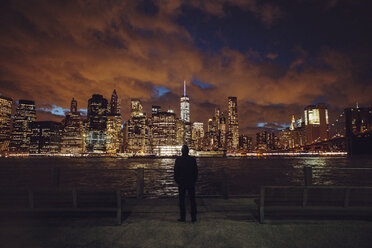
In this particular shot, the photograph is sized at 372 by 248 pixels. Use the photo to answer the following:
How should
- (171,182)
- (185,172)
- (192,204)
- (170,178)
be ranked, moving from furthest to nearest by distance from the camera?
(170,178) → (171,182) → (185,172) → (192,204)

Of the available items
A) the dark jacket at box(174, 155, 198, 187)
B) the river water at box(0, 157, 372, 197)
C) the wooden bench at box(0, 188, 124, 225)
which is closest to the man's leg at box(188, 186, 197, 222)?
the dark jacket at box(174, 155, 198, 187)

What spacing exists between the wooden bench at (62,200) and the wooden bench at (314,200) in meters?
4.15

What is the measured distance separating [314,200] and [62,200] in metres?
6.90

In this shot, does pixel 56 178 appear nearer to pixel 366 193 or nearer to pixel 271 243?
pixel 271 243

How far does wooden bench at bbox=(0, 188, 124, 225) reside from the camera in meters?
6.65

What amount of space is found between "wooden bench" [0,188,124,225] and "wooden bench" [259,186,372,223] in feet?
13.6

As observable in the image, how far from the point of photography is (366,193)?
6.80 metres

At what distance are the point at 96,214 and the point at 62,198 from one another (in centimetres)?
118

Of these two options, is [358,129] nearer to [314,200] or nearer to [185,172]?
[314,200]

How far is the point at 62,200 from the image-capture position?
6.74m

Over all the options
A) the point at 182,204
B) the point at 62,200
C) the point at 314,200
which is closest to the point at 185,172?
the point at 182,204

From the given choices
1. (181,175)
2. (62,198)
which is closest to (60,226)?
(62,198)

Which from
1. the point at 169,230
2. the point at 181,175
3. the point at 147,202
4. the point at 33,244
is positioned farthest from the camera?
the point at 147,202

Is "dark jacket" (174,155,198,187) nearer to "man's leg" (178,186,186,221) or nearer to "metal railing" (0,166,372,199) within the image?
"man's leg" (178,186,186,221)
